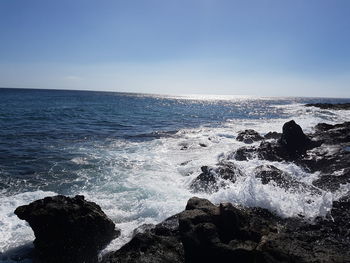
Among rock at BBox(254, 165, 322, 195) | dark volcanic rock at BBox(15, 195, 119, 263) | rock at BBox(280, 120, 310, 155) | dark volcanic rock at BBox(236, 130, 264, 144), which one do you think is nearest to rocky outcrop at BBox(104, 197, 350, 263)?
dark volcanic rock at BBox(15, 195, 119, 263)

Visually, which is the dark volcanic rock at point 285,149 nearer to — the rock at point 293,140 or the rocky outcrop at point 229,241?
the rock at point 293,140

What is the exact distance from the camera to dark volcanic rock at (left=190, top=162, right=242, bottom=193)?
12.2 m

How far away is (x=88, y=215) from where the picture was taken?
7957 millimetres

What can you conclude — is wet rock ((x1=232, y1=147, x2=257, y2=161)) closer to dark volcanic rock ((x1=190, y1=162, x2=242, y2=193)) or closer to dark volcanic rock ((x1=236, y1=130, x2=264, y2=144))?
dark volcanic rock ((x1=190, y1=162, x2=242, y2=193))

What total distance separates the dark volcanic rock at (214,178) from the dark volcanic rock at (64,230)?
206 inches

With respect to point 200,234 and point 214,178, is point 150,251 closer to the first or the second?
point 200,234

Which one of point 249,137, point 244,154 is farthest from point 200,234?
point 249,137

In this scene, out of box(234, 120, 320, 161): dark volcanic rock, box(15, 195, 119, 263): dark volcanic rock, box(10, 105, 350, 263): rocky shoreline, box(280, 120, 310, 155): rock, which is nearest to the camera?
box(10, 105, 350, 263): rocky shoreline

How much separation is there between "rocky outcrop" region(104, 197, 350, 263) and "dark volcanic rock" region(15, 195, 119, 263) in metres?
1.20

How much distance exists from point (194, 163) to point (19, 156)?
10.5 metres

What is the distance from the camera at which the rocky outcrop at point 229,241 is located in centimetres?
554

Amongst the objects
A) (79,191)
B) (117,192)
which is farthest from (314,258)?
(79,191)

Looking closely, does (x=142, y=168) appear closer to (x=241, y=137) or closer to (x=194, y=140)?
(x=194, y=140)

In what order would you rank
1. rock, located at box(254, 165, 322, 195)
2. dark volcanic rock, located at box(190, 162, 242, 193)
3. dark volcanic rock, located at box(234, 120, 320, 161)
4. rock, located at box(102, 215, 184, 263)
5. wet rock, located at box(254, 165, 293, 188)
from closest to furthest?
rock, located at box(102, 215, 184, 263), rock, located at box(254, 165, 322, 195), wet rock, located at box(254, 165, 293, 188), dark volcanic rock, located at box(190, 162, 242, 193), dark volcanic rock, located at box(234, 120, 320, 161)
